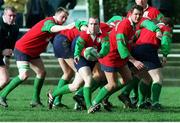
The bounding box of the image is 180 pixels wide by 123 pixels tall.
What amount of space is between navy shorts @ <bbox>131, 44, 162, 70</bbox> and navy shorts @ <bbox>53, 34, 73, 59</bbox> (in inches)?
42.1

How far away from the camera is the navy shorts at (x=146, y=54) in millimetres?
17188

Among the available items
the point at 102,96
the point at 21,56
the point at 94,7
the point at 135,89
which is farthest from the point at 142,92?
the point at 94,7

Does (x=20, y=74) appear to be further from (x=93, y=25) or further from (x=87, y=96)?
(x=93, y=25)

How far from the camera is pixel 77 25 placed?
16391mm

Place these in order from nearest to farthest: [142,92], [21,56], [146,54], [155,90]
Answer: [155,90], [146,54], [21,56], [142,92]

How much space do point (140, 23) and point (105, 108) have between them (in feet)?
4.83

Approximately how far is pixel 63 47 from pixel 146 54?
139 cm

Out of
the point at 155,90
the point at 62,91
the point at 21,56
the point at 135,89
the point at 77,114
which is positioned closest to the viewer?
the point at 77,114

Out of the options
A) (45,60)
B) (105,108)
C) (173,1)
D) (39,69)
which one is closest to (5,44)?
(39,69)

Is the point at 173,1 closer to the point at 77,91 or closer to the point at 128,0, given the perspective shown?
→ the point at 128,0

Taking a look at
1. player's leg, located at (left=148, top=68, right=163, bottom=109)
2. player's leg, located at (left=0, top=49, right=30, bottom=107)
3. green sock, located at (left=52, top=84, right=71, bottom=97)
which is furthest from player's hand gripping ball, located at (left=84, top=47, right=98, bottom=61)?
player's leg, located at (left=0, top=49, right=30, bottom=107)

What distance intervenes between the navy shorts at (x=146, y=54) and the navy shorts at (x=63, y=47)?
42.1 inches

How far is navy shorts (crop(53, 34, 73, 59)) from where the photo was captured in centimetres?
1755

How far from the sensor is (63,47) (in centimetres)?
1758
